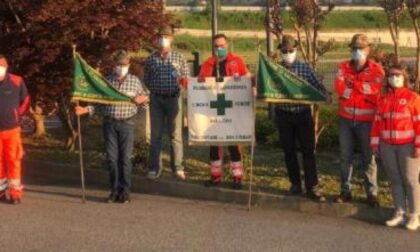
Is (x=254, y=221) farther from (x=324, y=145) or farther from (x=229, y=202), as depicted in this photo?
(x=324, y=145)

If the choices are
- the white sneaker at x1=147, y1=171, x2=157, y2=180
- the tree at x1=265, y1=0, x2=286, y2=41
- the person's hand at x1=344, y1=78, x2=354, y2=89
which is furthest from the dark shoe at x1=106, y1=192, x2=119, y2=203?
the tree at x1=265, y1=0, x2=286, y2=41

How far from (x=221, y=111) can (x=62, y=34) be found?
2609 millimetres

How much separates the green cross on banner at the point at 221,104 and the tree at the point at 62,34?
84.9 inches

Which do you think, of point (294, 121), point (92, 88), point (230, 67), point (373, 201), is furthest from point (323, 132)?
point (92, 88)

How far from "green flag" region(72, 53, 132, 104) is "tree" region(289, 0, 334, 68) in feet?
9.04

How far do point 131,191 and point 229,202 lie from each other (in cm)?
143

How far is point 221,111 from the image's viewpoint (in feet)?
30.7

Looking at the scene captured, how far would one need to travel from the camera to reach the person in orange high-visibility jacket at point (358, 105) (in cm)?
806

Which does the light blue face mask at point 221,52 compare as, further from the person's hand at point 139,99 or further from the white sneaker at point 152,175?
the white sneaker at point 152,175

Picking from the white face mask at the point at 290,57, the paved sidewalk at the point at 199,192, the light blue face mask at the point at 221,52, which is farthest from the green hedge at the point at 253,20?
the white face mask at the point at 290,57

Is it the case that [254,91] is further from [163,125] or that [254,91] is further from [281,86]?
[163,125]

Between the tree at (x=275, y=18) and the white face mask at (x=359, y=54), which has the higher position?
the tree at (x=275, y=18)

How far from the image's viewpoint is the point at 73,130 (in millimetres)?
12242

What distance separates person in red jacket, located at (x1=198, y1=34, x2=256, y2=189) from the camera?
359 inches
